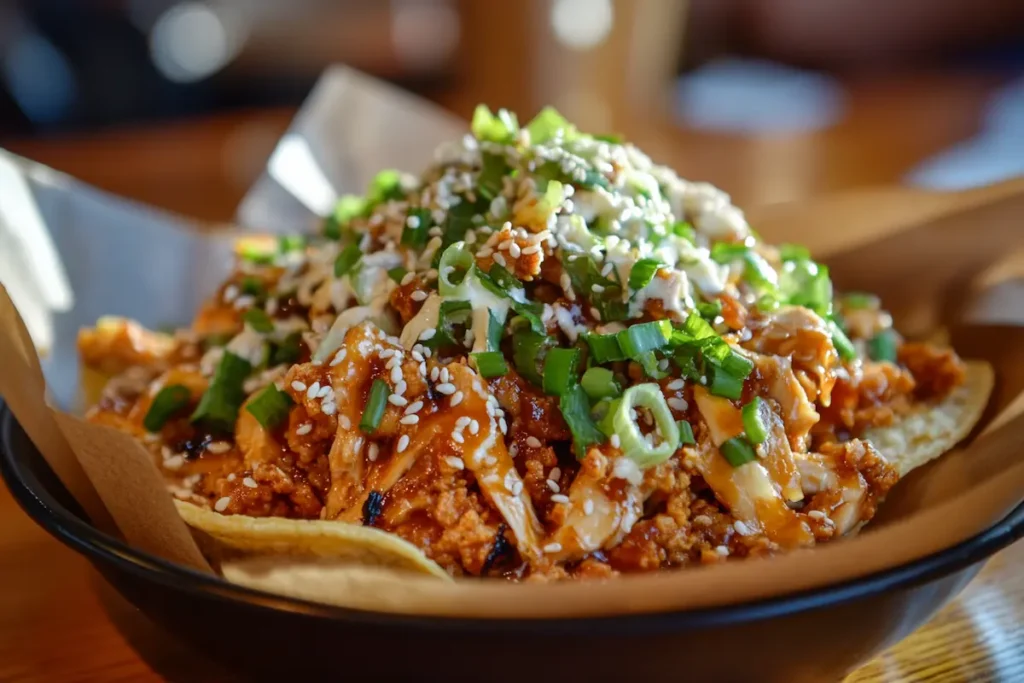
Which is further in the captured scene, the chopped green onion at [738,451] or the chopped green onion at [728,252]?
the chopped green onion at [728,252]

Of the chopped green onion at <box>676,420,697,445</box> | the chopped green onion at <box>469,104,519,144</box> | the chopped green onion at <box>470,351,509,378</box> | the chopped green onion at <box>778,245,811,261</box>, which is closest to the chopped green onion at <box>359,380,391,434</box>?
the chopped green onion at <box>470,351,509,378</box>

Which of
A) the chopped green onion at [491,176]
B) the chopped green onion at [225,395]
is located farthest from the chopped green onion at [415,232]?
the chopped green onion at [225,395]

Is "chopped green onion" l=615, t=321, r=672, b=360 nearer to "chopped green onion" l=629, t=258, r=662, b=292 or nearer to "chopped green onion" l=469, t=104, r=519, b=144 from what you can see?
"chopped green onion" l=629, t=258, r=662, b=292

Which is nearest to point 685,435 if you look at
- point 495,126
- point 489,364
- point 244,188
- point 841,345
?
point 489,364

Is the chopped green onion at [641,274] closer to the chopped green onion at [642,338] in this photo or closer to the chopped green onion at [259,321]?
the chopped green onion at [642,338]

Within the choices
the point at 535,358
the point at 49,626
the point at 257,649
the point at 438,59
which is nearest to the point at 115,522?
the point at 49,626

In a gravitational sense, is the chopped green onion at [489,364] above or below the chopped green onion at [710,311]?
below
